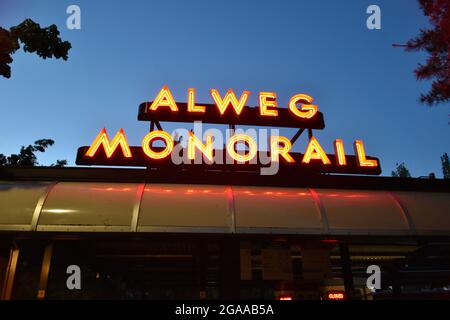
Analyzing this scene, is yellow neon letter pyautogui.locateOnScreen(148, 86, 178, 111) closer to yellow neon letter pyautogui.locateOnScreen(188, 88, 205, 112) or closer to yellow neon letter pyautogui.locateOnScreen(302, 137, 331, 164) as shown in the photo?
yellow neon letter pyautogui.locateOnScreen(188, 88, 205, 112)

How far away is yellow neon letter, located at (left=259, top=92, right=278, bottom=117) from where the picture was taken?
10.6 m

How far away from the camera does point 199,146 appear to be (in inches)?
351

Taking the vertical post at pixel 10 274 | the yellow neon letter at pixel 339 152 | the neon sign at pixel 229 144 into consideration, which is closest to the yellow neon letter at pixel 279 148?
the neon sign at pixel 229 144

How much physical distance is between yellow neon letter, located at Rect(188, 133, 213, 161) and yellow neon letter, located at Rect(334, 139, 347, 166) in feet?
10.5

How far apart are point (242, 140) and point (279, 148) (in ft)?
3.11

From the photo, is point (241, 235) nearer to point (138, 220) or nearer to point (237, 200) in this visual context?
point (237, 200)

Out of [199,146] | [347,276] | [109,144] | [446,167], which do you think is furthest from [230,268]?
[446,167]

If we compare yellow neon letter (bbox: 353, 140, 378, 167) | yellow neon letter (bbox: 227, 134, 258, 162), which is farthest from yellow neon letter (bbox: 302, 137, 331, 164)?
yellow neon letter (bbox: 227, 134, 258, 162)

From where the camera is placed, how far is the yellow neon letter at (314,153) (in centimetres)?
917

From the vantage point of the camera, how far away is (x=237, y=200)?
7.30 meters

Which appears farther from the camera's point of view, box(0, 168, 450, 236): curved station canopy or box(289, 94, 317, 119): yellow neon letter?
box(289, 94, 317, 119): yellow neon letter

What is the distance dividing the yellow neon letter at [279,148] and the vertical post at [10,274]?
232 inches
